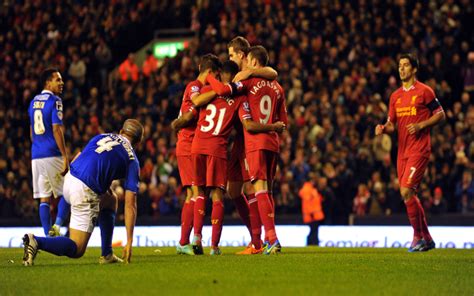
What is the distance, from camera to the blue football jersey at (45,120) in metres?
15.1

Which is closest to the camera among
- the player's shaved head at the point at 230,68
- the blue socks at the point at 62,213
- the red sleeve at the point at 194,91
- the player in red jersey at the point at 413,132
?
the player's shaved head at the point at 230,68

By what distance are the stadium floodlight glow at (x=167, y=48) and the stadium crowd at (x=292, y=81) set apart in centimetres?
67

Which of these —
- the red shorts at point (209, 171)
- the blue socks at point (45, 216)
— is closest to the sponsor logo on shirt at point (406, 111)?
the red shorts at point (209, 171)

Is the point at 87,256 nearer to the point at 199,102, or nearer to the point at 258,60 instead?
the point at 199,102

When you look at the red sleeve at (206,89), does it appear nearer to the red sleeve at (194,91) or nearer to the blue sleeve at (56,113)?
the red sleeve at (194,91)

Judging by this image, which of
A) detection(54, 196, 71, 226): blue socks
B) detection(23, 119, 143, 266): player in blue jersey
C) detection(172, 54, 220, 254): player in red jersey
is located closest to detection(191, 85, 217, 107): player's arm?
detection(172, 54, 220, 254): player in red jersey

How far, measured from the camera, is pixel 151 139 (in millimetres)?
26672

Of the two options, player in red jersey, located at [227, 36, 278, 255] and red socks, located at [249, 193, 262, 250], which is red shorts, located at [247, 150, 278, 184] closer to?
player in red jersey, located at [227, 36, 278, 255]

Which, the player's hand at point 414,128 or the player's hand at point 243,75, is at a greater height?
the player's hand at point 243,75

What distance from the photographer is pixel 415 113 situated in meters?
14.5

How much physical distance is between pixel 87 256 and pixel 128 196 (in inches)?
132

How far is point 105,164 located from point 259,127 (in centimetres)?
271

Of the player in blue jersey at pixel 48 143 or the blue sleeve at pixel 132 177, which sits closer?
the blue sleeve at pixel 132 177

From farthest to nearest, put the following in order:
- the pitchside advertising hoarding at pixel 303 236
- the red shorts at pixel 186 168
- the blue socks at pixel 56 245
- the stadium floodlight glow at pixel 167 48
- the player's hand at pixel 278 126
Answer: the stadium floodlight glow at pixel 167 48
the pitchside advertising hoarding at pixel 303 236
the red shorts at pixel 186 168
the player's hand at pixel 278 126
the blue socks at pixel 56 245
